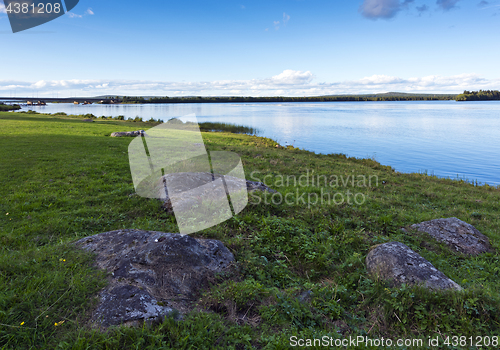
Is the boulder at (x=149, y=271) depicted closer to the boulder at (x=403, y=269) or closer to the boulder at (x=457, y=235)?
the boulder at (x=403, y=269)

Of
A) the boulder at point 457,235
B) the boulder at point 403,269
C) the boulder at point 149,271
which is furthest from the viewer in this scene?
the boulder at point 457,235

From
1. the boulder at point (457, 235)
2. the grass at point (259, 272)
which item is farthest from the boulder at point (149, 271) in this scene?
the boulder at point (457, 235)

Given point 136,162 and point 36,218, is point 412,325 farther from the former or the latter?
point 136,162

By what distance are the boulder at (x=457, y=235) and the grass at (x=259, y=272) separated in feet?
0.88

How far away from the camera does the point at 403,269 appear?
15.2ft

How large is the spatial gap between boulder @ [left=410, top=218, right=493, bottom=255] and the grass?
0.27 meters

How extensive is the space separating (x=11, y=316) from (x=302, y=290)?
409 centimetres

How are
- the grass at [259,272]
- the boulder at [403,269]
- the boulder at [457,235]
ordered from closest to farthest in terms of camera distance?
1. the grass at [259,272]
2. the boulder at [403,269]
3. the boulder at [457,235]

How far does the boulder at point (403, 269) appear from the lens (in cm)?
432

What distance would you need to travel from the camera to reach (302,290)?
4504 millimetres

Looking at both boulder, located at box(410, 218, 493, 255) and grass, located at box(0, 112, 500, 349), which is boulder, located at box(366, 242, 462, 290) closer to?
grass, located at box(0, 112, 500, 349)

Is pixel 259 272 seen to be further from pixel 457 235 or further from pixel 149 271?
pixel 457 235

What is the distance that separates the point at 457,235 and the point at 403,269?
3046 millimetres

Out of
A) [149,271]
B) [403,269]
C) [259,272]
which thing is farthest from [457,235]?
[149,271]
